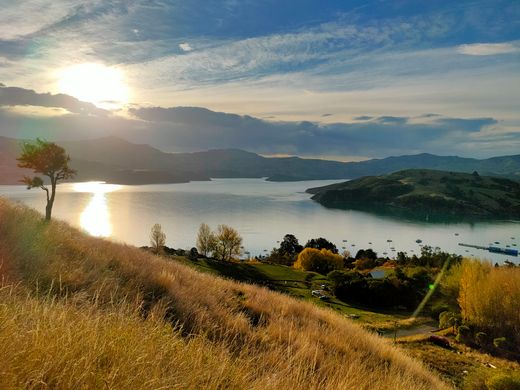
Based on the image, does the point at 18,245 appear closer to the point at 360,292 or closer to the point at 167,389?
the point at 167,389

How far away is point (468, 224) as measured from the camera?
179125 millimetres

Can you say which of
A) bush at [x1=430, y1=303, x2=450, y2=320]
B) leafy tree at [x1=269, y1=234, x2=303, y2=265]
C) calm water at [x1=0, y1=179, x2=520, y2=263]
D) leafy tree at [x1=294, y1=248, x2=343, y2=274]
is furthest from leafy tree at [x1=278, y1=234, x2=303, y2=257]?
bush at [x1=430, y1=303, x2=450, y2=320]

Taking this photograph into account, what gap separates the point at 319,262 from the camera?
85938 millimetres

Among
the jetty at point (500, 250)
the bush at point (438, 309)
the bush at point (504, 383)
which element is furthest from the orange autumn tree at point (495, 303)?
the jetty at point (500, 250)

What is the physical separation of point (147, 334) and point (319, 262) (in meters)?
84.1

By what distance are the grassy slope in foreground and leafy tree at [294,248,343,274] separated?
7505cm

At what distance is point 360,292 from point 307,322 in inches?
2045

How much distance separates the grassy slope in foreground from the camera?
314 cm

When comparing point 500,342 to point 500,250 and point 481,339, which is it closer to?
point 481,339

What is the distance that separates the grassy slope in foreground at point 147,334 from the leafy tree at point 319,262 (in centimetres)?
7505

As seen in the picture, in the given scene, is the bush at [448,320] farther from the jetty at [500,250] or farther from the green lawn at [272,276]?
the jetty at [500,250]

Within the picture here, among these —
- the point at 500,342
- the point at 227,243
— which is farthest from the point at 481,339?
the point at 227,243

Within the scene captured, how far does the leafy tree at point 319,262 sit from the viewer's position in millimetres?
85938

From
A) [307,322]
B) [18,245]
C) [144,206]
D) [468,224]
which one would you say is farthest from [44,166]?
[468,224]
